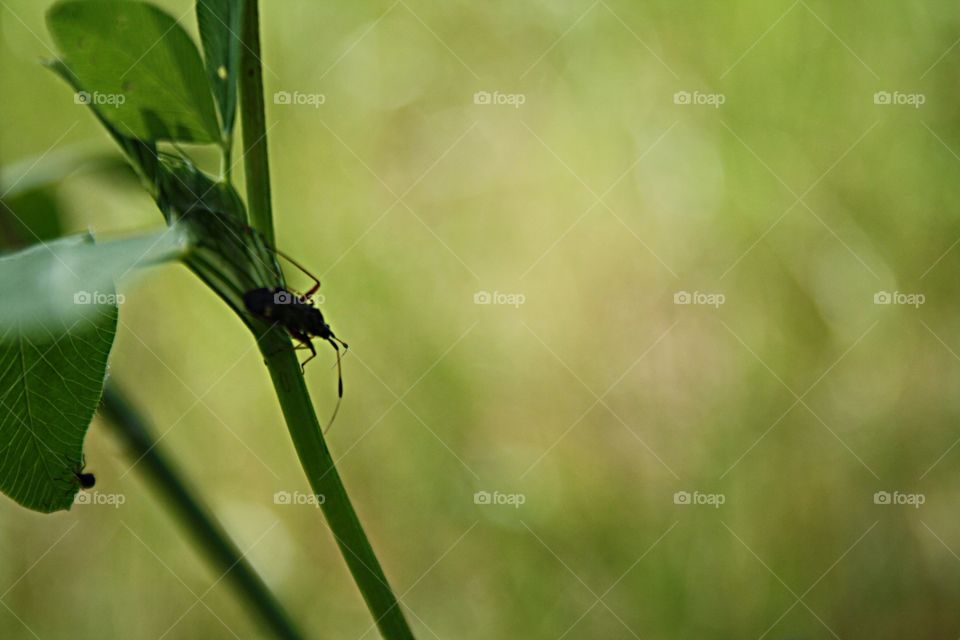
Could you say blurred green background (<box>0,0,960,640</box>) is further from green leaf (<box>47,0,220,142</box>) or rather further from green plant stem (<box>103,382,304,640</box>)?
green leaf (<box>47,0,220,142</box>)

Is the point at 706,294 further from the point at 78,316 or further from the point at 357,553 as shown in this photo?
the point at 78,316

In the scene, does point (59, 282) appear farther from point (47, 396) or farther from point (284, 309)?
point (284, 309)

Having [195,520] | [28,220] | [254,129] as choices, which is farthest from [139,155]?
[195,520]

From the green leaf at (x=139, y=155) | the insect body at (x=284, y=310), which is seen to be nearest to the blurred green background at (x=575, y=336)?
the insect body at (x=284, y=310)

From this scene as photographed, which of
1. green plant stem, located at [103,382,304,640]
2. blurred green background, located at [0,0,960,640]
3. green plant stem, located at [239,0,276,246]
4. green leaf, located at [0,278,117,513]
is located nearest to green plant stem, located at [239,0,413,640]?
green plant stem, located at [239,0,276,246]

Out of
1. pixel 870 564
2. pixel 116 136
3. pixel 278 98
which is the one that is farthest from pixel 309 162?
pixel 116 136
